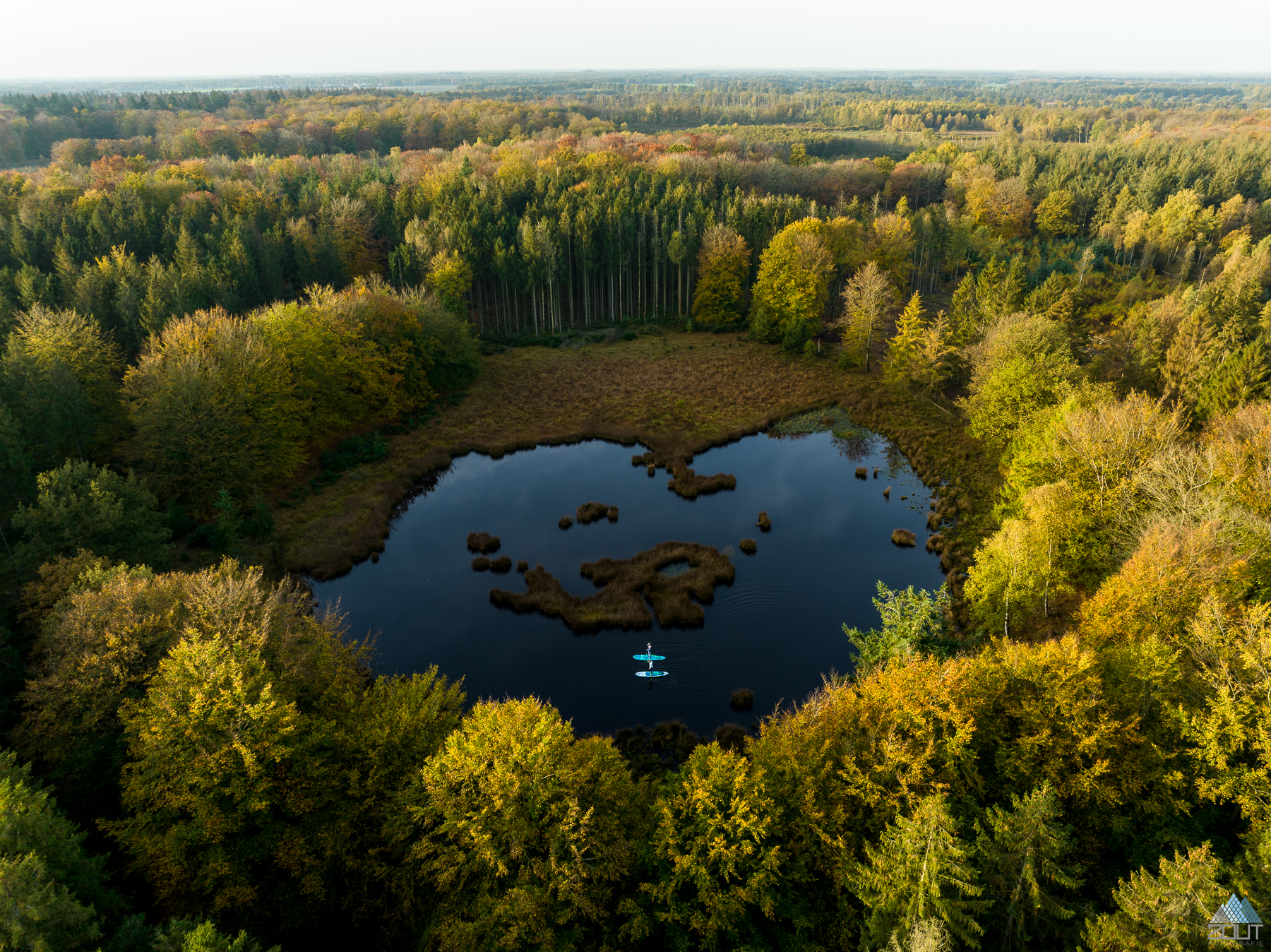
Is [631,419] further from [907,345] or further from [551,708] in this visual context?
[551,708]

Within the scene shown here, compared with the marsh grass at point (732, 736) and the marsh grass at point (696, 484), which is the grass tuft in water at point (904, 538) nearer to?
the marsh grass at point (696, 484)

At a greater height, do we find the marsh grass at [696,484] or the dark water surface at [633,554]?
the marsh grass at [696,484]

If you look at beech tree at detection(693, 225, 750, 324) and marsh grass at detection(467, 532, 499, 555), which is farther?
beech tree at detection(693, 225, 750, 324)

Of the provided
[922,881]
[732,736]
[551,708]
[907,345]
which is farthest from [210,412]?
[907,345]

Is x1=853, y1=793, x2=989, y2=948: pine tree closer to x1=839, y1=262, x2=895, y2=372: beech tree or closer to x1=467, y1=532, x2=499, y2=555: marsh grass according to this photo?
x1=467, y1=532, x2=499, y2=555: marsh grass

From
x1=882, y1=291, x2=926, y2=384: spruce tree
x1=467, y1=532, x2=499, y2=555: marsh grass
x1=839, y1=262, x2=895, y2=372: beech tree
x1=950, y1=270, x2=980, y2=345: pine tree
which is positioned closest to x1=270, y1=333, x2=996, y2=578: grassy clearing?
x1=882, y1=291, x2=926, y2=384: spruce tree

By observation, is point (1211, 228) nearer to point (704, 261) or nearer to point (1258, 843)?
point (704, 261)

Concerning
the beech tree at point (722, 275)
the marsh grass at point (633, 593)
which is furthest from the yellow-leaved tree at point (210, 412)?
the beech tree at point (722, 275)
